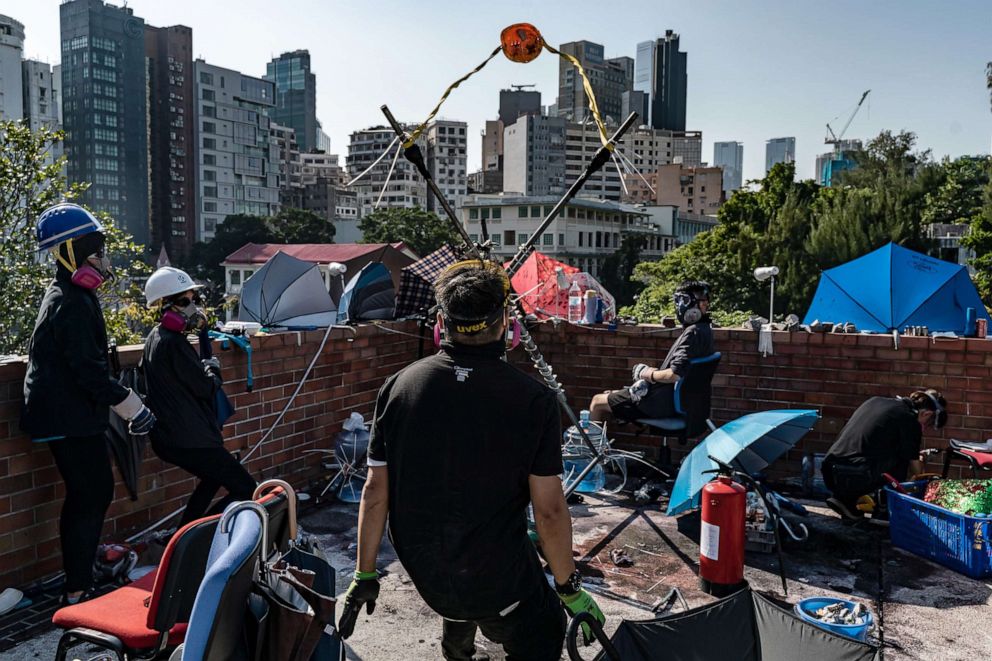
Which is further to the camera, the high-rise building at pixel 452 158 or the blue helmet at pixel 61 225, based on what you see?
the high-rise building at pixel 452 158

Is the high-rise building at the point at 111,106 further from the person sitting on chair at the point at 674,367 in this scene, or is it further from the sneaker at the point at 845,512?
the sneaker at the point at 845,512

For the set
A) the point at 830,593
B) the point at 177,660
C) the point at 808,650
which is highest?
the point at 177,660

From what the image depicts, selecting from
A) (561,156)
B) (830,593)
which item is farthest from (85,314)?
(561,156)

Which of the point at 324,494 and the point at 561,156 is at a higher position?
the point at 561,156

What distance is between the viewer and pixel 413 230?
69375 mm

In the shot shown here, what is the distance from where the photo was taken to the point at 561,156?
5792 inches

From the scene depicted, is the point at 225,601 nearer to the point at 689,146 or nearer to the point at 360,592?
the point at 360,592

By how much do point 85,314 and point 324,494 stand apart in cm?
264

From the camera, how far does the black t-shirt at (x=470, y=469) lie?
2486 millimetres

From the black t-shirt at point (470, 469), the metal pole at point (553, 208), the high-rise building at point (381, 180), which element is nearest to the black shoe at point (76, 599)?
the black t-shirt at point (470, 469)

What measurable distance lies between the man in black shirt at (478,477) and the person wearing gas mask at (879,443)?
3640mm

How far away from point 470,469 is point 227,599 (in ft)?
2.51

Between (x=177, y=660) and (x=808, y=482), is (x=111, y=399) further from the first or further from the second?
(x=808, y=482)

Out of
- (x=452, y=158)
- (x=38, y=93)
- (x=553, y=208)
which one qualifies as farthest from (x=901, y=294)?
(x=452, y=158)
